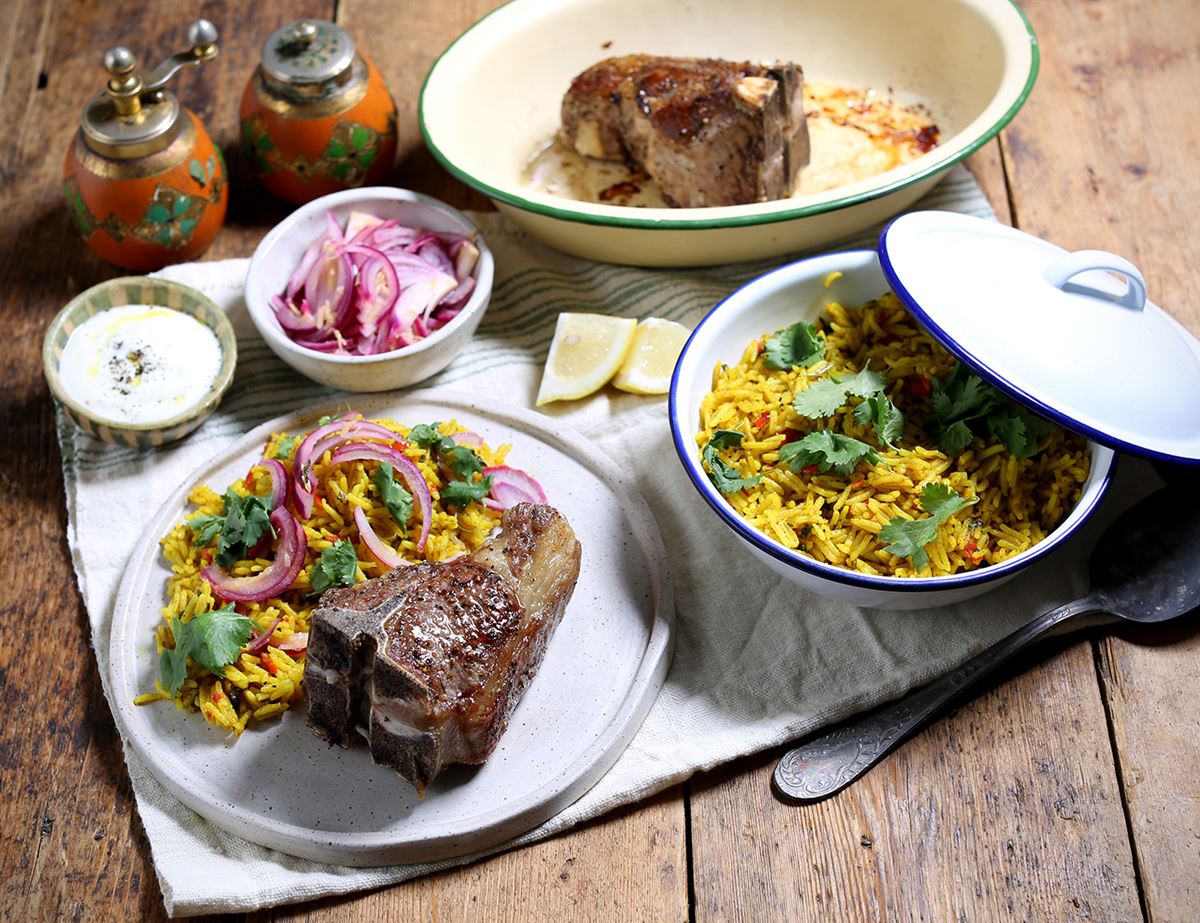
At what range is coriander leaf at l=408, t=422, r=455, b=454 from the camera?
323 centimetres

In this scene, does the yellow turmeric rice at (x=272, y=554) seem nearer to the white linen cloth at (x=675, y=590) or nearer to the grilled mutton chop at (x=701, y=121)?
the white linen cloth at (x=675, y=590)

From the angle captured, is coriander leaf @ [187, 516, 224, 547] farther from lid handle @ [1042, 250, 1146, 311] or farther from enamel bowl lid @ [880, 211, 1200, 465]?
lid handle @ [1042, 250, 1146, 311]

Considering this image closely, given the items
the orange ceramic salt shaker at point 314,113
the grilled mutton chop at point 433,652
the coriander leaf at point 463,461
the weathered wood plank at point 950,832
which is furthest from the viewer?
the orange ceramic salt shaker at point 314,113

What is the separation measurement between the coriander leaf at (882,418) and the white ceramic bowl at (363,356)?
1190mm

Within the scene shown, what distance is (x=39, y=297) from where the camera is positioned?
156 inches

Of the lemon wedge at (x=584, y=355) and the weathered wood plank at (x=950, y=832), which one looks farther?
the lemon wedge at (x=584, y=355)

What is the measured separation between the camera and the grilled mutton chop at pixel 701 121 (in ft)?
12.1

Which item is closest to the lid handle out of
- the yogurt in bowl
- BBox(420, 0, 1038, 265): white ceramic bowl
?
BBox(420, 0, 1038, 265): white ceramic bowl

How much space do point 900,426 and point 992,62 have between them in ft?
5.21

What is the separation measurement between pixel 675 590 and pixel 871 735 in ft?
2.07

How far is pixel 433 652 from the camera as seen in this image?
2.59 m

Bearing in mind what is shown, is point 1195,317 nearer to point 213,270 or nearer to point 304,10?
point 213,270

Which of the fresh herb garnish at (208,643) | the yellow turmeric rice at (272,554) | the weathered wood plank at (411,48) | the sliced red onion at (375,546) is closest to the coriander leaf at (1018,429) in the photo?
the yellow turmeric rice at (272,554)

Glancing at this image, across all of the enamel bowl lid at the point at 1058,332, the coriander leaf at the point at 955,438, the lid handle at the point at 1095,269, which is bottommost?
the coriander leaf at the point at 955,438
